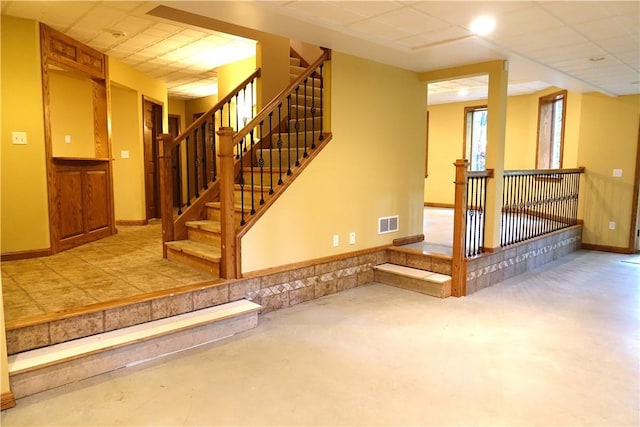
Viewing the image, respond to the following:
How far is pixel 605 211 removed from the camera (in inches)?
266

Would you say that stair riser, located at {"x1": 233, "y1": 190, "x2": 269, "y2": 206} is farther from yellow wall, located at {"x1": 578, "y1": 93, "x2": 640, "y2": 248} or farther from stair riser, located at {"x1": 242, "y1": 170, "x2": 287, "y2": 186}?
yellow wall, located at {"x1": 578, "y1": 93, "x2": 640, "y2": 248}

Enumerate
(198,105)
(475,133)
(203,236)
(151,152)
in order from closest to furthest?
(203,236) → (151,152) → (475,133) → (198,105)

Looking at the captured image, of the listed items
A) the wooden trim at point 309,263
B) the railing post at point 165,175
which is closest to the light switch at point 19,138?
the railing post at point 165,175

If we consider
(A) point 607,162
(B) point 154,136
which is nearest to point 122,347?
(B) point 154,136

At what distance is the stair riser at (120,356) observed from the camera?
245 cm

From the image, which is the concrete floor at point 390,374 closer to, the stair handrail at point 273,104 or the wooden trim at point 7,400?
the wooden trim at point 7,400

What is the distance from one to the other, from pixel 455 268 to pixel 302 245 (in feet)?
5.41

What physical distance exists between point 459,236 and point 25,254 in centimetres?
449

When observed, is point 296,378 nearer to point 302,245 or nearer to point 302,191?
point 302,245

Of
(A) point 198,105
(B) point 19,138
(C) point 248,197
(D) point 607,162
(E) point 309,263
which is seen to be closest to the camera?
(B) point 19,138

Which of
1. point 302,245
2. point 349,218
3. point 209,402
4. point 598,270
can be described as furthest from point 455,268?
point 209,402

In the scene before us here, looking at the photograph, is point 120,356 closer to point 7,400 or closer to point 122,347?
point 122,347

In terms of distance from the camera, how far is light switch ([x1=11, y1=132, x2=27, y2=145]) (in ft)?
13.5

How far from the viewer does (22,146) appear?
4.18 metres
